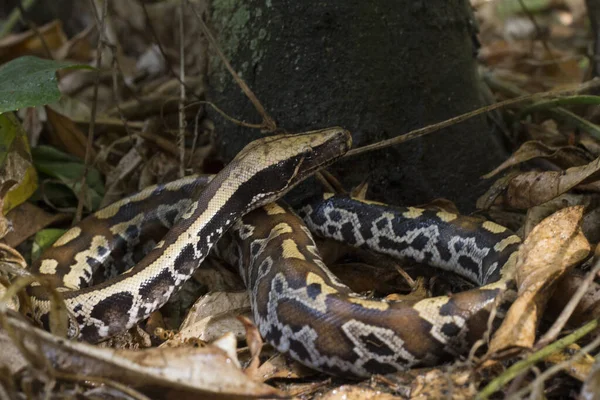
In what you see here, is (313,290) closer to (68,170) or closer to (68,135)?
(68,170)

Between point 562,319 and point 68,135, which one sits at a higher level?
point 68,135

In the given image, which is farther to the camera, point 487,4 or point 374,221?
point 487,4

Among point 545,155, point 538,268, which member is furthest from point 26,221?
point 545,155

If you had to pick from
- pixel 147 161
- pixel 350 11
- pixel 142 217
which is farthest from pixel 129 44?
pixel 350 11

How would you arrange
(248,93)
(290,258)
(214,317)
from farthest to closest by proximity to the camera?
(248,93), (214,317), (290,258)

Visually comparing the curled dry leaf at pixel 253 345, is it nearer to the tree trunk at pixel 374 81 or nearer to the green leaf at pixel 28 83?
the tree trunk at pixel 374 81

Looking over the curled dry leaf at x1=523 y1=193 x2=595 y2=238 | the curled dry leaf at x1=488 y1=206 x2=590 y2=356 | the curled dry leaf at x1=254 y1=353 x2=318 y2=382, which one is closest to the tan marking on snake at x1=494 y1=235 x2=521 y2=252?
the curled dry leaf at x1=523 y1=193 x2=595 y2=238

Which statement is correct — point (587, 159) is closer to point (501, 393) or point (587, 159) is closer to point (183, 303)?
point (501, 393)
